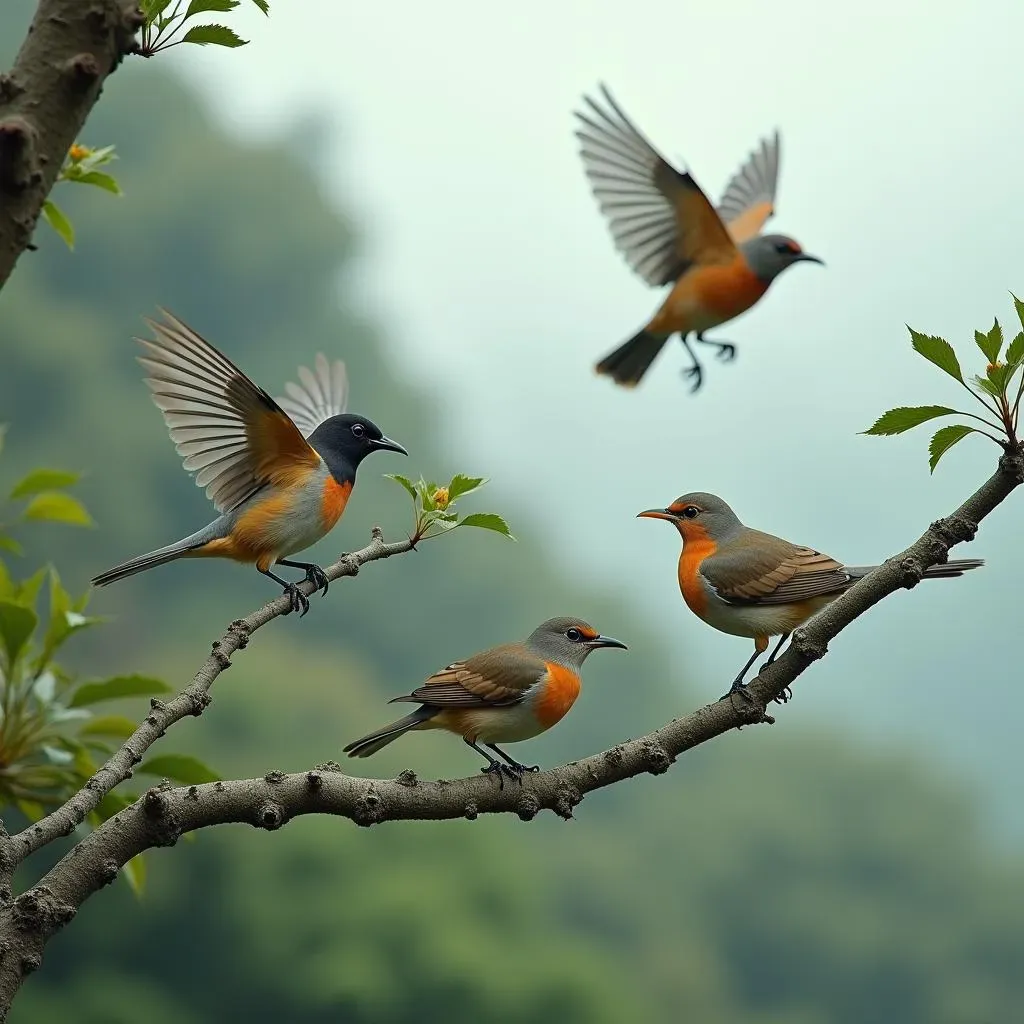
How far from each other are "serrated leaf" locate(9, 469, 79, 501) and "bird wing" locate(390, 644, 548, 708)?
157cm

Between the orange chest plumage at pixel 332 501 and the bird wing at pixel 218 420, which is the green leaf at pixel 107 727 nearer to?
the bird wing at pixel 218 420

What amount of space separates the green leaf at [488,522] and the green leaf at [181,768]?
122 centimetres

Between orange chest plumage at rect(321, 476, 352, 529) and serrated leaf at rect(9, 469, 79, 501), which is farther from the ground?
orange chest plumage at rect(321, 476, 352, 529)

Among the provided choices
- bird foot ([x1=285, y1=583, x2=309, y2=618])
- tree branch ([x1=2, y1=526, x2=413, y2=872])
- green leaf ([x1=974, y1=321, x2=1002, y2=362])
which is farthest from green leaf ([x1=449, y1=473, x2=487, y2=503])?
green leaf ([x1=974, y1=321, x2=1002, y2=362])

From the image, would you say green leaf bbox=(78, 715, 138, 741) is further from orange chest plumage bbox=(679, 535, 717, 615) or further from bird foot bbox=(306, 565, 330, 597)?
orange chest plumage bbox=(679, 535, 717, 615)

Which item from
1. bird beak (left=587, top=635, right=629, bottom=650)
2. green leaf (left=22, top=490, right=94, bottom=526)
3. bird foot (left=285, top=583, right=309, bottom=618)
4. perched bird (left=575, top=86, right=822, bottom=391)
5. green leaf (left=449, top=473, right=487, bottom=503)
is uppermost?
perched bird (left=575, top=86, right=822, bottom=391)

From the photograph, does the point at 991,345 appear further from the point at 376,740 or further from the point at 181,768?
the point at 181,768

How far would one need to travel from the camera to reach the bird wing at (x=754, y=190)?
10273mm

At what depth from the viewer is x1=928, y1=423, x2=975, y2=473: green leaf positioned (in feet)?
8.80

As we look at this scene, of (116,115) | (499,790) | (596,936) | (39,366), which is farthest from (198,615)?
(499,790)

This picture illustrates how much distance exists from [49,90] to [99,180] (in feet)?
5.50

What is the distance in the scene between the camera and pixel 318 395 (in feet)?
21.5

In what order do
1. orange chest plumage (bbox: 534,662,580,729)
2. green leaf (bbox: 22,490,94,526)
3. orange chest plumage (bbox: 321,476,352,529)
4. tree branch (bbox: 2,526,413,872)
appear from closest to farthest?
tree branch (bbox: 2,526,413,872), orange chest plumage (bbox: 534,662,580,729), green leaf (bbox: 22,490,94,526), orange chest plumage (bbox: 321,476,352,529)

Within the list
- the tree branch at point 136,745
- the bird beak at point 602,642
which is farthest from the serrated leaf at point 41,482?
the bird beak at point 602,642
